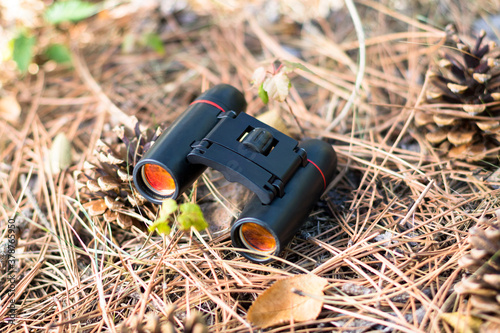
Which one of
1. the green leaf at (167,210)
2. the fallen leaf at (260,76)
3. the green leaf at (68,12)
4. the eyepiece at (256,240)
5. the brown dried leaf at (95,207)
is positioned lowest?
the eyepiece at (256,240)

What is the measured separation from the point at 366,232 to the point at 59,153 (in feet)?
4.86

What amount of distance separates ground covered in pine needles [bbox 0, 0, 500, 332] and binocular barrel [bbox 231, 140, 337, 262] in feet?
0.25

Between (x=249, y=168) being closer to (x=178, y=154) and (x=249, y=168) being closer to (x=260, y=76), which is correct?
(x=178, y=154)

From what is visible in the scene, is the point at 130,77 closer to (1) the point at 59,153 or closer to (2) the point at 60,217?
(1) the point at 59,153

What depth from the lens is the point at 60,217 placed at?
1726mm

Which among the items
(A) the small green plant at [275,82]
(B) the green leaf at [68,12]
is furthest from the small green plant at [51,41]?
(A) the small green plant at [275,82]

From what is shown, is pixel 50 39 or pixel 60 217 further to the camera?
pixel 50 39

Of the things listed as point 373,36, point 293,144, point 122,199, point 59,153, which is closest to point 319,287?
point 293,144

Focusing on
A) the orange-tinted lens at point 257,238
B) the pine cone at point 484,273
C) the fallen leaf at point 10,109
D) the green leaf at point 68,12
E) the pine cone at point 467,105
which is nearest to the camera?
the pine cone at point 484,273

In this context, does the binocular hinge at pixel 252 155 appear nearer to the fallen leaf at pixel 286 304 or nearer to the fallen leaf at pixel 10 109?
the fallen leaf at pixel 286 304

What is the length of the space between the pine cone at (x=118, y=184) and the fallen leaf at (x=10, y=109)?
2.87 feet

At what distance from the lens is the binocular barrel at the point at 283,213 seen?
1.33m

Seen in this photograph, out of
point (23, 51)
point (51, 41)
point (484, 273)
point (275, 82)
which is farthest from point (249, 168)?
point (51, 41)

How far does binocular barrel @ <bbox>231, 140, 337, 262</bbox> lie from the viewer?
133cm
